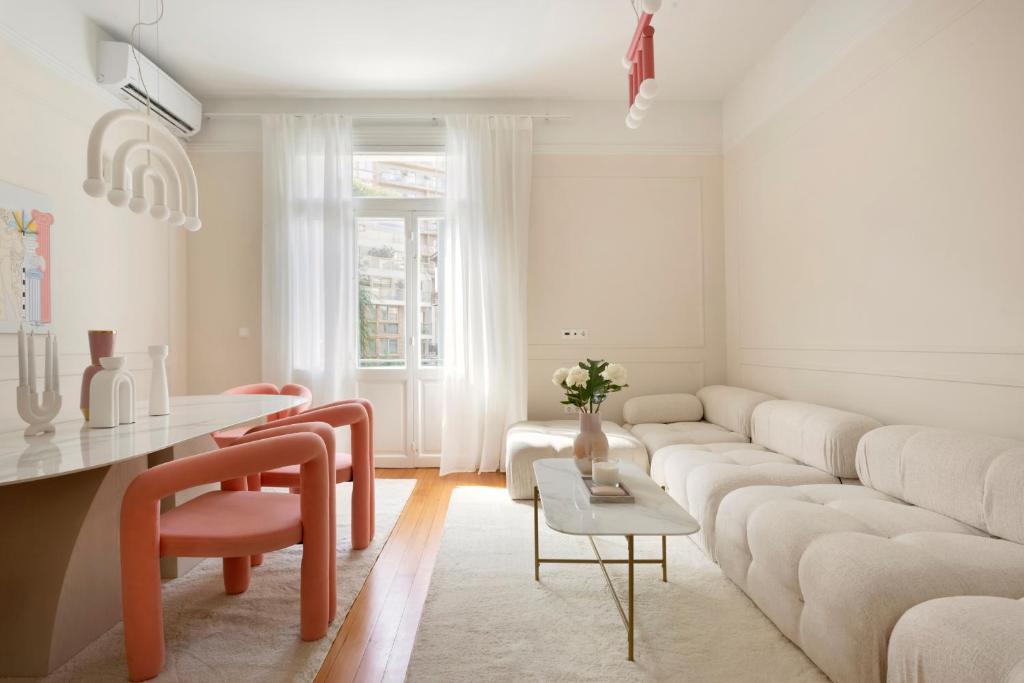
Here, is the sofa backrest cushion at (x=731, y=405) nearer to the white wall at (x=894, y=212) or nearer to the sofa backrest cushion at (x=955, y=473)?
the white wall at (x=894, y=212)

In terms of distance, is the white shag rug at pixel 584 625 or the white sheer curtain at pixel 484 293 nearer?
the white shag rug at pixel 584 625

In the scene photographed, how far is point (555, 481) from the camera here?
2457mm

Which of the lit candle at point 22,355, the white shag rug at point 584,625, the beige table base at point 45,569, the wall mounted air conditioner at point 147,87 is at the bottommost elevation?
the white shag rug at point 584,625

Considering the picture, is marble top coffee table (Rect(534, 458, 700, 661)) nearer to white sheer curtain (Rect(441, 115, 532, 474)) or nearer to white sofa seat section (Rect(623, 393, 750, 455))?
white sofa seat section (Rect(623, 393, 750, 455))

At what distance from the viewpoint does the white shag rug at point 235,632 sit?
71.4 inches

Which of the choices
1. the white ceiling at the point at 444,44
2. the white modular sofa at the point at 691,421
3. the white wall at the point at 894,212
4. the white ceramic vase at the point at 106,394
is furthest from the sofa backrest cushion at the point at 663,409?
the white ceramic vase at the point at 106,394

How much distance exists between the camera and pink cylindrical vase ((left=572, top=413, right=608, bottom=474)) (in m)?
2.52

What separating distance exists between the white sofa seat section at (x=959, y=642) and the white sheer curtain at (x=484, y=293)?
3.35 meters

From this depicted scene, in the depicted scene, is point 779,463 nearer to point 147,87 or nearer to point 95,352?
point 95,352

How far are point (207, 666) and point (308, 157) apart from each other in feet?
13.0

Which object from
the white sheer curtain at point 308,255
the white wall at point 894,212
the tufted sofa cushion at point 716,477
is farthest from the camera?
the white sheer curtain at point 308,255

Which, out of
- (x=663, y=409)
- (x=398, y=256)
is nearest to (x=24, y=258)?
(x=398, y=256)

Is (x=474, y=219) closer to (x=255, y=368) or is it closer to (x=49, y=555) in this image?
(x=255, y=368)

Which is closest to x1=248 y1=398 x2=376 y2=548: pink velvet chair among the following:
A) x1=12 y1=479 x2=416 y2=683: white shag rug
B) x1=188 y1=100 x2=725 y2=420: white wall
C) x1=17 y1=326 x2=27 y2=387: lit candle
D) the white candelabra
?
x1=12 y1=479 x2=416 y2=683: white shag rug
